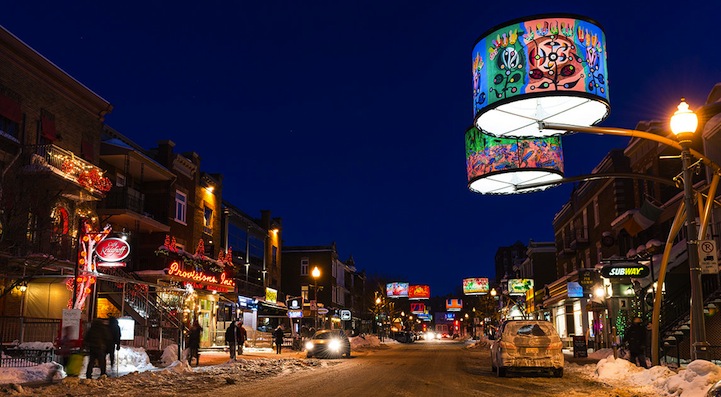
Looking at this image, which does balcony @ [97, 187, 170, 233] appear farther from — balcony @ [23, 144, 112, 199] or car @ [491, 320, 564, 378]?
car @ [491, 320, 564, 378]

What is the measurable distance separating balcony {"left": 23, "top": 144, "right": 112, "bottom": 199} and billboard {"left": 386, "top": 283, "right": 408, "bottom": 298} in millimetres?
89923

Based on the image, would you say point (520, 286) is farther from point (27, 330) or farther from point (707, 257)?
point (707, 257)

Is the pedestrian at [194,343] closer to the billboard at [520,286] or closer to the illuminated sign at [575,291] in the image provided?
the illuminated sign at [575,291]

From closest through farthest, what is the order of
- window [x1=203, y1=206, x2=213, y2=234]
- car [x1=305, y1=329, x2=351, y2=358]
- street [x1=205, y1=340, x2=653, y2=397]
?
street [x1=205, y1=340, x2=653, y2=397] → car [x1=305, y1=329, x2=351, y2=358] → window [x1=203, y1=206, x2=213, y2=234]

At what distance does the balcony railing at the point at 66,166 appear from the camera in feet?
90.2

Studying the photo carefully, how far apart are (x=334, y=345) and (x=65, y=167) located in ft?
49.4

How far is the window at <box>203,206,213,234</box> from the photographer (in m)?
49.4

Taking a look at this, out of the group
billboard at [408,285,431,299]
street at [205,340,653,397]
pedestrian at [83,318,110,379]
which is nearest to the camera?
street at [205,340,653,397]

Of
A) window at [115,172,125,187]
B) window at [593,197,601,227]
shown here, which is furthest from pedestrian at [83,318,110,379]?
window at [593,197,601,227]

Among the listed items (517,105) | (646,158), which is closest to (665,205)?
(646,158)

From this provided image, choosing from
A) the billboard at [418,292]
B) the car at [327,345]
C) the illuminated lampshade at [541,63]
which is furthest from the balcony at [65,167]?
the billboard at [418,292]

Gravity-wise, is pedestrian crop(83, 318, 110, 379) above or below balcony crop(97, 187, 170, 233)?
below

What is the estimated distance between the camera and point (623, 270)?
86.4 feet

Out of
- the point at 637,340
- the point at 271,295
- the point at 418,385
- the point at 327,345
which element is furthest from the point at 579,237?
the point at 418,385
